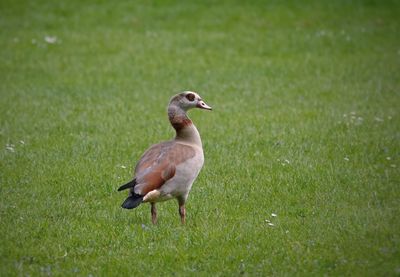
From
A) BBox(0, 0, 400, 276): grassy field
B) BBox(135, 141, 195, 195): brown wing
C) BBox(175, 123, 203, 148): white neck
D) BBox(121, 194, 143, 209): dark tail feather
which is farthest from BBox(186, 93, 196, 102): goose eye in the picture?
BBox(121, 194, 143, 209): dark tail feather

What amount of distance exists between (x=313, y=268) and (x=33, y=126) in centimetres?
Result: 708

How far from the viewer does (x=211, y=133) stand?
466 inches

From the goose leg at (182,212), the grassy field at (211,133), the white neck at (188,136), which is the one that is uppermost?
the white neck at (188,136)

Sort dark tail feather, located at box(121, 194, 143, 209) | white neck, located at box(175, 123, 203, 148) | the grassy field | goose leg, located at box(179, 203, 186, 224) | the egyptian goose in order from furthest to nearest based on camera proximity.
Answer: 1. white neck, located at box(175, 123, 203, 148)
2. goose leg, located at box(179, 203, 186, 224)
3. the egyptian goose
4. the grassy field
5. dark tail feather, located at box(121, 194, 143, 209)

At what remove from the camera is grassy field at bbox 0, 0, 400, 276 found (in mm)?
6926

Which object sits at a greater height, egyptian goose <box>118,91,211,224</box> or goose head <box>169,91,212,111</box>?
goose head <box>169,91,212,111</box>

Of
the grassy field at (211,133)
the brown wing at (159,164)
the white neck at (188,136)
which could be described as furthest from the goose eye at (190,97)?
the grassy field at (211,133)

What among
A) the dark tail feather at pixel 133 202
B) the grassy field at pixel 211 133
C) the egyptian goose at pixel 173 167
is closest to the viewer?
the dark tail feather at pixel 133 202

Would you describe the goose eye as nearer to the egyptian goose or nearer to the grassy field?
the egyptian goose

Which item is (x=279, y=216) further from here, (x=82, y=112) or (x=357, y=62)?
(x=357, y=62)

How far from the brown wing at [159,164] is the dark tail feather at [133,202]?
56 millimetres

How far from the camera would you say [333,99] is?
45.5 feet

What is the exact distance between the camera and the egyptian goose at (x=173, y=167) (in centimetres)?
721

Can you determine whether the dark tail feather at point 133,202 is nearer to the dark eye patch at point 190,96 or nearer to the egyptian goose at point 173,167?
the egyptian goose at point 173,167
